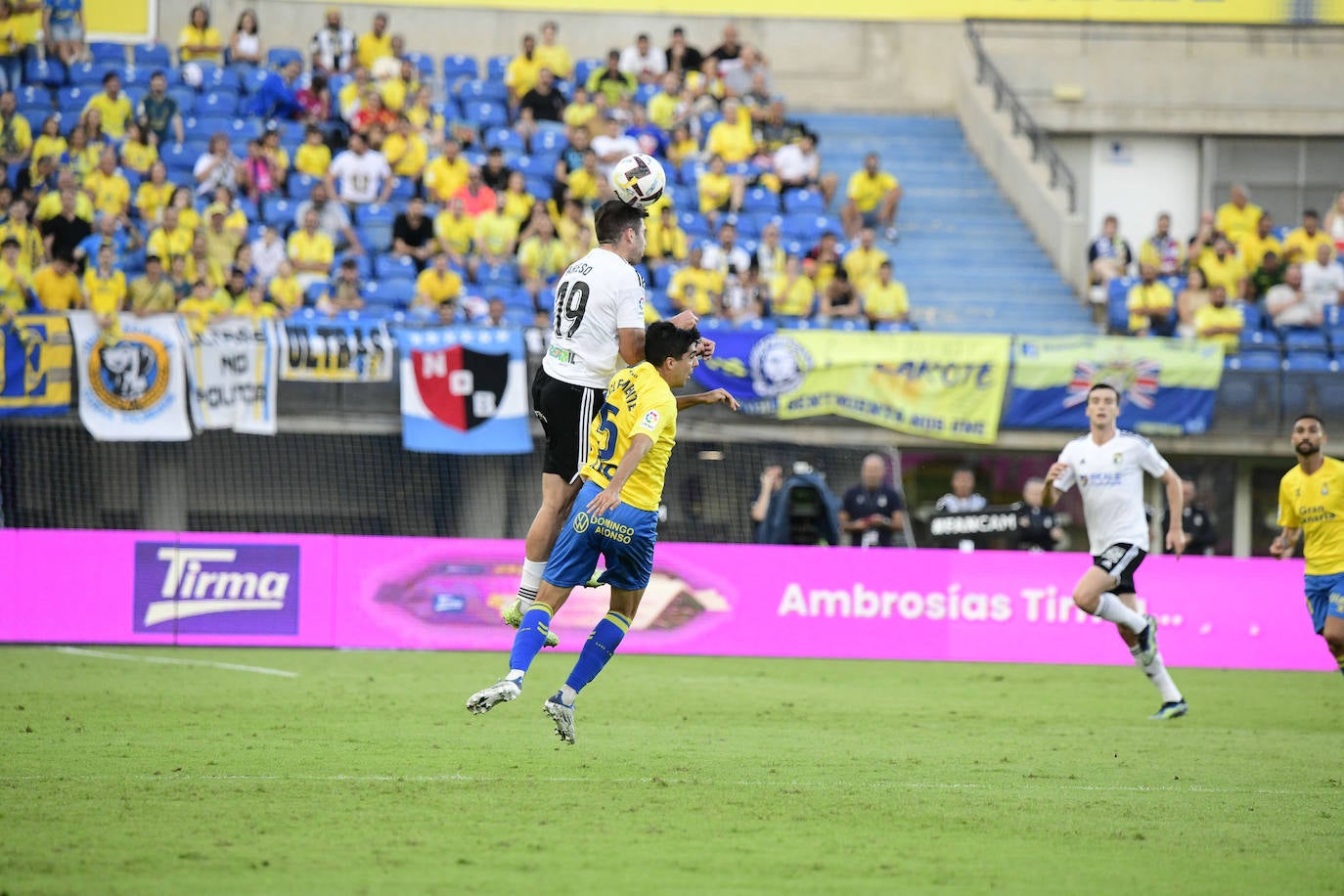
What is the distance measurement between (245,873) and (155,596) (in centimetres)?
1146

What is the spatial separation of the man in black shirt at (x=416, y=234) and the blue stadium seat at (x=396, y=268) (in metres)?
0.19

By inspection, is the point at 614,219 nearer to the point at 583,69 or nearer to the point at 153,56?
the point at 583,69

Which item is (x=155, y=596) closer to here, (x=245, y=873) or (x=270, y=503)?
(x=270, y=503)

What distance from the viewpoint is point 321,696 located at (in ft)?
39.1

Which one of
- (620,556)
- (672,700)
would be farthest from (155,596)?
(620,556)

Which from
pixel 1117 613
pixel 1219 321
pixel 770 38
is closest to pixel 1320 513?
pixel 1117 613

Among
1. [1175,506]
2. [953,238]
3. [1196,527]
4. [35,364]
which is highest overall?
[953,238]

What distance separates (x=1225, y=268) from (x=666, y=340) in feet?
57.2

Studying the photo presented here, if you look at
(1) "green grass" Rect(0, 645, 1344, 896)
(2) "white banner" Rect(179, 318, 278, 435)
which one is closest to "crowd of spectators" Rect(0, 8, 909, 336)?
(2) "white banner" Rect(179, 318, 278, 435)

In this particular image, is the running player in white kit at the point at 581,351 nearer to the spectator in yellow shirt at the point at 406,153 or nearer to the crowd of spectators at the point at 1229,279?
the crowd of spectators at the point at 1229,279

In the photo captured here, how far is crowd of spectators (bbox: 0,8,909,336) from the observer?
68.6 feet

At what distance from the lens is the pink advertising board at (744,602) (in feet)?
55.1

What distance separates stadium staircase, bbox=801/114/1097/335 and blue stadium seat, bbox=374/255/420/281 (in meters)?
7.41

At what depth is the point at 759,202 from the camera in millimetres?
24453
